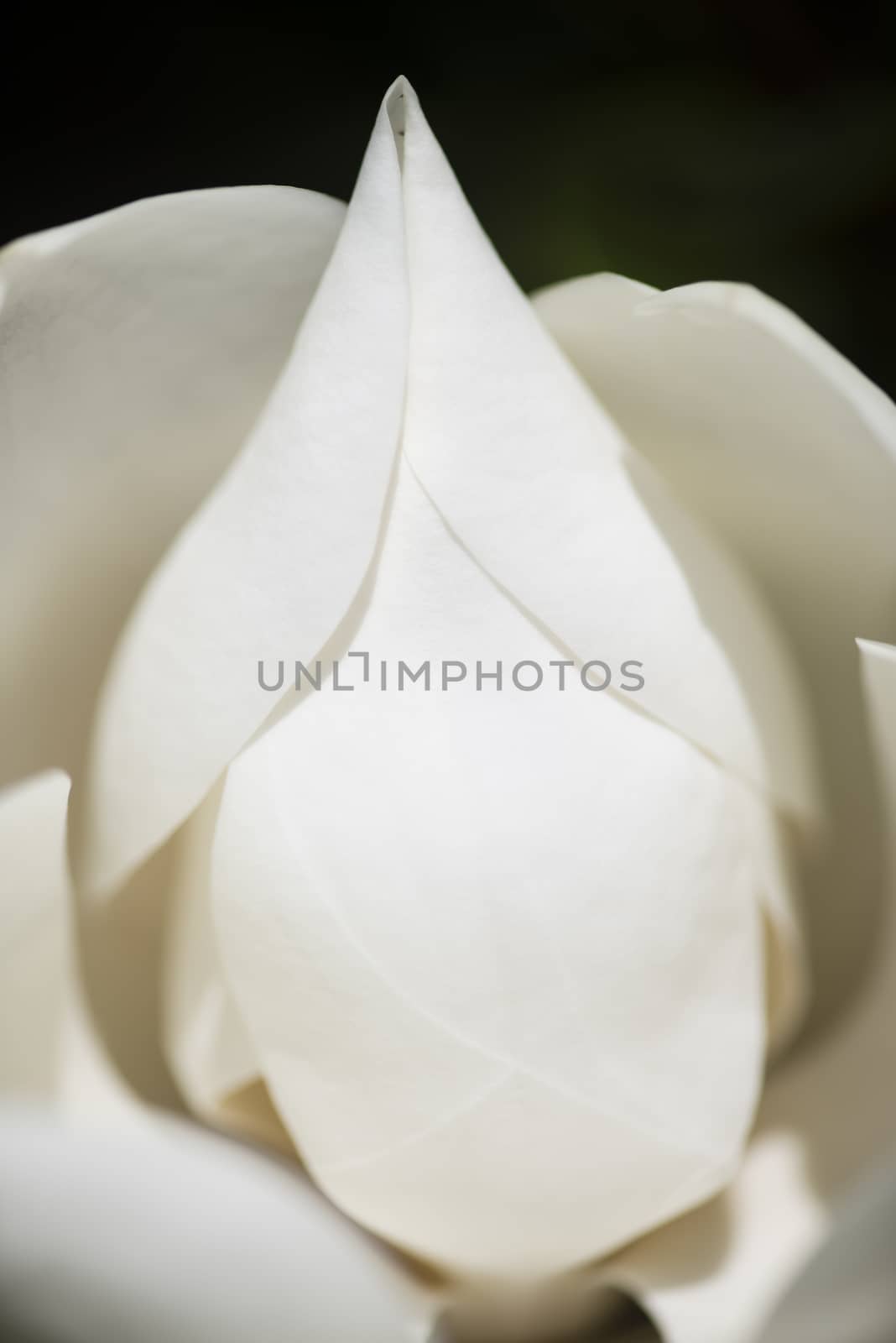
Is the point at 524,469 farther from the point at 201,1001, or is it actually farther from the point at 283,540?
the point at 201,1001

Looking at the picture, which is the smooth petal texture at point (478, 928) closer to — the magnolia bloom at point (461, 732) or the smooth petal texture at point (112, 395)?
the magnolia bloom at point (461, 732)

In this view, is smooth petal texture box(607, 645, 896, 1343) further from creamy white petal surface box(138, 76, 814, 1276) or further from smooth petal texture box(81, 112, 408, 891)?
smooth petal texture box(81, 112, 408, 891)

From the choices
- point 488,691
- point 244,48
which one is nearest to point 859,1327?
point 488,691

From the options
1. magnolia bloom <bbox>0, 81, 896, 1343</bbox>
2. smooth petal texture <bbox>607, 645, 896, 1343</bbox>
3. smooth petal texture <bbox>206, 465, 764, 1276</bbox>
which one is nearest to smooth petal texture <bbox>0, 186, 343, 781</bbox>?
magnolia bloom <bbox>0, 81, 896, 1343</bbox>

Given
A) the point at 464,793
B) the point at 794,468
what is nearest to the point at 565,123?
the point at 794,468

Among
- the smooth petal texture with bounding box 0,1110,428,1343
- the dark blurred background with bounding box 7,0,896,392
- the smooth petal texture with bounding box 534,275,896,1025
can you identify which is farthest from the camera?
the dark blurred background with bounding box 7,0,896,392

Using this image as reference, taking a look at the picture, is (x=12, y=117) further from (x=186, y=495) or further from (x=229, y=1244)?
(x=229, y=1244)
